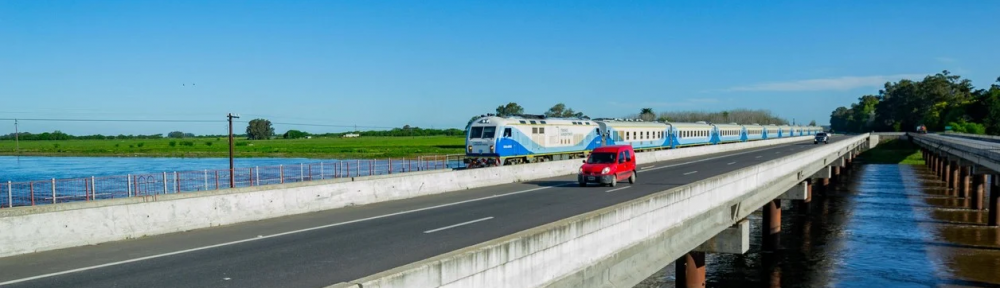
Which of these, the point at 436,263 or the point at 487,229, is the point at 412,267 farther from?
the point at 487,229

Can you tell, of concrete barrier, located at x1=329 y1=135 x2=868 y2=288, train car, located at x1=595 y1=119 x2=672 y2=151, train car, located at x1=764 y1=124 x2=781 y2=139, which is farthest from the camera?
train car, located at x1=764 y1=124 x2=781 y2=139

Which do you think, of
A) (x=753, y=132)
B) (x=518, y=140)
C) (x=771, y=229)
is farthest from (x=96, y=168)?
(x=753, y=132)

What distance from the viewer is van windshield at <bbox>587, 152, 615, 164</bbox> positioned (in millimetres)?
29109

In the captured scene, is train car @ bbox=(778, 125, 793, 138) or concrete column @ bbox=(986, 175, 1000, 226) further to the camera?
train car @ bbox=(778, 125, 793, 138)

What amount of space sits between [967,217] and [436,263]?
42.4m

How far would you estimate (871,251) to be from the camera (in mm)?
29234

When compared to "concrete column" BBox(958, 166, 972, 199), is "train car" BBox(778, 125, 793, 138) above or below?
above

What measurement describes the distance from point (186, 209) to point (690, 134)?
63.5 metres

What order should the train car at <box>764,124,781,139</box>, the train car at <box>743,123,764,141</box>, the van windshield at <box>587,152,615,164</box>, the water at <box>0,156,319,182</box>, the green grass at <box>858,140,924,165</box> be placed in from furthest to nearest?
the train car at <box>764,124,781,139</box> < the green grass at <box>858,140,924,165</box> < the train car at <box>743,123,764,141</box> < the water at <box>0,156,319,182</box> < the van windshield at <box>587,152,615,164</box>

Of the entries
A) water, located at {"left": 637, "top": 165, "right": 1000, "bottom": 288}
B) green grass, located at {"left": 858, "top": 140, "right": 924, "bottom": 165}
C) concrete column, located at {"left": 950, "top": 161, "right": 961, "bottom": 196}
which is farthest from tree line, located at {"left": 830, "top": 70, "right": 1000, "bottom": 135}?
water, located at {"left": 637, "top": 165, "right": 1000, "bottom": 288}

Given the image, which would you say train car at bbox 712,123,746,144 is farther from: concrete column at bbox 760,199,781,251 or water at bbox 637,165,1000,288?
concrete column at bbox 760,199,781,251

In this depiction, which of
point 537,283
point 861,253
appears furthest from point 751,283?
point 537,283

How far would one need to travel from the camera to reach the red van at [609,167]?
28.3 m

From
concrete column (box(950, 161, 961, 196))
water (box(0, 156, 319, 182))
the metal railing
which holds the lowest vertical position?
concrete column (box(950, 161, 961, 196))
